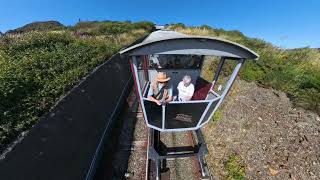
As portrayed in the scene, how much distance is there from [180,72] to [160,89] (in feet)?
3.12

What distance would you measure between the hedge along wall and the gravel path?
13.4 feet

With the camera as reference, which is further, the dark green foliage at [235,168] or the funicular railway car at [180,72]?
the dark green foliage at [235,168]

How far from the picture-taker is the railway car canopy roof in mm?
7562

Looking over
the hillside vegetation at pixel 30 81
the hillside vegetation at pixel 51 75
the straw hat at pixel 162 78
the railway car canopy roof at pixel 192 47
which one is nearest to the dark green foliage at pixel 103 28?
the hillside vegetation at pixel 51 75

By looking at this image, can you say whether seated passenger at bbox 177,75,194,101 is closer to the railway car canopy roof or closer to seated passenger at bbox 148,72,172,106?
seated passenger at bbox 148,72,172,106

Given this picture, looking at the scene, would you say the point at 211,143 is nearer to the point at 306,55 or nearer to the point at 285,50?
the point at 306,55

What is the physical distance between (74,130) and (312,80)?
1359cm

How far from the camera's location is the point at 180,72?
30.1 feet

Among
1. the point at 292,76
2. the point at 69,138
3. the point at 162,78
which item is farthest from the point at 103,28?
the point at 69,138

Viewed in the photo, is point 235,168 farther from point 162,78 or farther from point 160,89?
point 162,78

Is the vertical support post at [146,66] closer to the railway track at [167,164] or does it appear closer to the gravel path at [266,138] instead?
the railway track at [167,164]

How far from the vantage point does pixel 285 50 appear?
27734 millimetres

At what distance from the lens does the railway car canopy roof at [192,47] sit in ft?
24.8

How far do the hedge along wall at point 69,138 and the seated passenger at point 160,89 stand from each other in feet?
7.96
